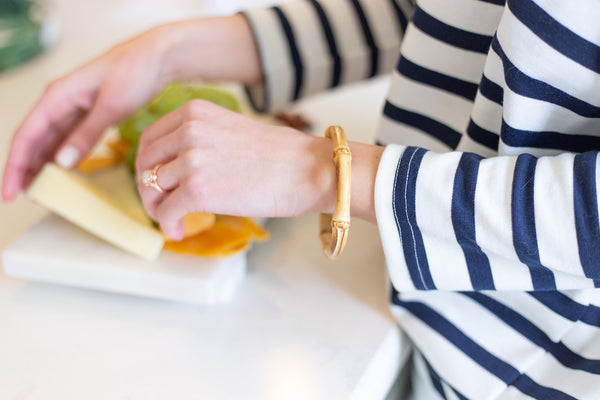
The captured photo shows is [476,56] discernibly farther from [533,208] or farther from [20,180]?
[20,180]

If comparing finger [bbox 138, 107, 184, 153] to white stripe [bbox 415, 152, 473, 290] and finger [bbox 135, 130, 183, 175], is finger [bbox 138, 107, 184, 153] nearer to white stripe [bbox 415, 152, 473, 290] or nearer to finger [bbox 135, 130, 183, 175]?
finger [bbox 135, 130, 183, 175]

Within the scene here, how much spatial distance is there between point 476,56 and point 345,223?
0.56 ft

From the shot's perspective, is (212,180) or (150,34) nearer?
(212,180)

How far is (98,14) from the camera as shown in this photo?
3.70ft

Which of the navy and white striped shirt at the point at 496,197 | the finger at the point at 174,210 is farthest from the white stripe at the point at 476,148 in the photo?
the finger at the point at 174,210

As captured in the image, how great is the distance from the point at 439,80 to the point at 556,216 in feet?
0.53

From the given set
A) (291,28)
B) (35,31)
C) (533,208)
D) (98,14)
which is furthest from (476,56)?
(98,14)

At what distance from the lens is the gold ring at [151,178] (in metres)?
0.45

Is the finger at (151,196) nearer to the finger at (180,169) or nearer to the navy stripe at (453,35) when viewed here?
the finger at (180,169)

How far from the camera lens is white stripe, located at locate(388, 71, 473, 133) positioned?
1.57 ft

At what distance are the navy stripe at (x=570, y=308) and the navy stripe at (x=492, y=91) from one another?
0.14 meters

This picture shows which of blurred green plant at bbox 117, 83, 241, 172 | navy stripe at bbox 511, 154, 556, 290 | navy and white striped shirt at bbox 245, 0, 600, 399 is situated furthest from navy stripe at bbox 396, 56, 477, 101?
blurred green plant at bbox 117, 83, 241, 172

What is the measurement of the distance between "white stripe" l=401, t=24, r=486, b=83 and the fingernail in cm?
33

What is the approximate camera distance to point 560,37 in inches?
14.4
